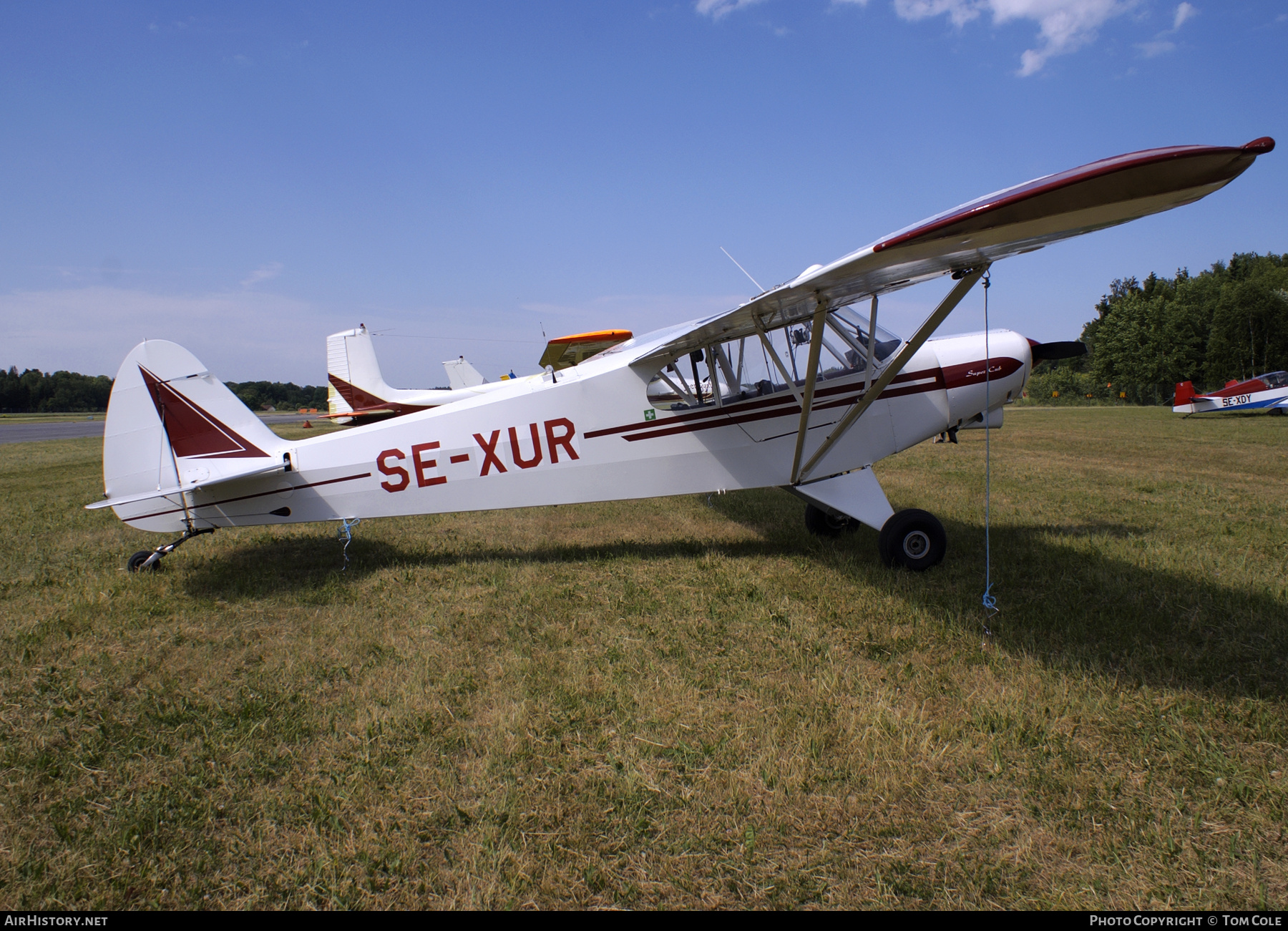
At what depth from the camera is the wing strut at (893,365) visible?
4156 millimetres

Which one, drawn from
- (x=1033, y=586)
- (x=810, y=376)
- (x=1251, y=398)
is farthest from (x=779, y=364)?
(x=1251, y=398)

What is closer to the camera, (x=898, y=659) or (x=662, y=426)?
(x=898, y=659)

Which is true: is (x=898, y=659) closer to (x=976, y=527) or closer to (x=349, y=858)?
(x=349, y=858)

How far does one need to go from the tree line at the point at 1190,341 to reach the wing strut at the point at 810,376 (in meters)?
54.3

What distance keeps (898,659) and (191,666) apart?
14.3 ft

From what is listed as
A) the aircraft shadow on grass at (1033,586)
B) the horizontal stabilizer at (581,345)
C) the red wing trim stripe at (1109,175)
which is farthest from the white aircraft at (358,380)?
the red wing trim stripe at (1109,175)

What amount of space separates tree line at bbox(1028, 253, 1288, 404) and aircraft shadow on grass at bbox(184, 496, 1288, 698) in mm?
53041

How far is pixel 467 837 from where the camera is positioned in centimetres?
240

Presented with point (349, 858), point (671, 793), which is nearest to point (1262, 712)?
point (671, 793)

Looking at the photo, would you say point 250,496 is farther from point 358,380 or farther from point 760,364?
point 358,380

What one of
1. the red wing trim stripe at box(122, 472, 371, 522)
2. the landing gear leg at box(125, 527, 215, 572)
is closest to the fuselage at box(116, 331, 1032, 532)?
the red wing trim stripe at box(122, 472, 371, 522)

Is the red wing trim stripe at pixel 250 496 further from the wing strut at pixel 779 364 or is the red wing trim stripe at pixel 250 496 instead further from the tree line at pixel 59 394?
the tree line at pixel 59 394

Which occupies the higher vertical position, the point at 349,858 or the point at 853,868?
the point at 349,858

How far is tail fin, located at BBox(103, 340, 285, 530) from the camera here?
5.53 m
